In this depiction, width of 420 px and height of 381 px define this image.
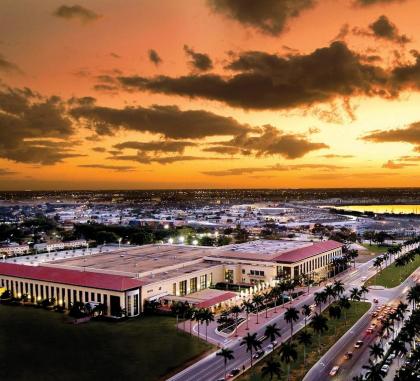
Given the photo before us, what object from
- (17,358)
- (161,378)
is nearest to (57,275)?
(17,358)

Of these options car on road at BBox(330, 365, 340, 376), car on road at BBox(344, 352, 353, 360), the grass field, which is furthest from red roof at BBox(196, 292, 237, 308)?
car on road at BBox(330, 365, 340, 376)

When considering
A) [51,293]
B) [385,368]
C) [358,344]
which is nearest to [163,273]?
[51,293]

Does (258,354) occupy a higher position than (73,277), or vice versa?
(73,277)

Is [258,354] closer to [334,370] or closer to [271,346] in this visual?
[271,346]

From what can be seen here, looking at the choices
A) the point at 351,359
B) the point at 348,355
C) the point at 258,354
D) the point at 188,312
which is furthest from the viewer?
the point at 188,312

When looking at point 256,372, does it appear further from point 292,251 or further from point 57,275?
point 292,251

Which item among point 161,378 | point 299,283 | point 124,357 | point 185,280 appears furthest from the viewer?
point 299,283
